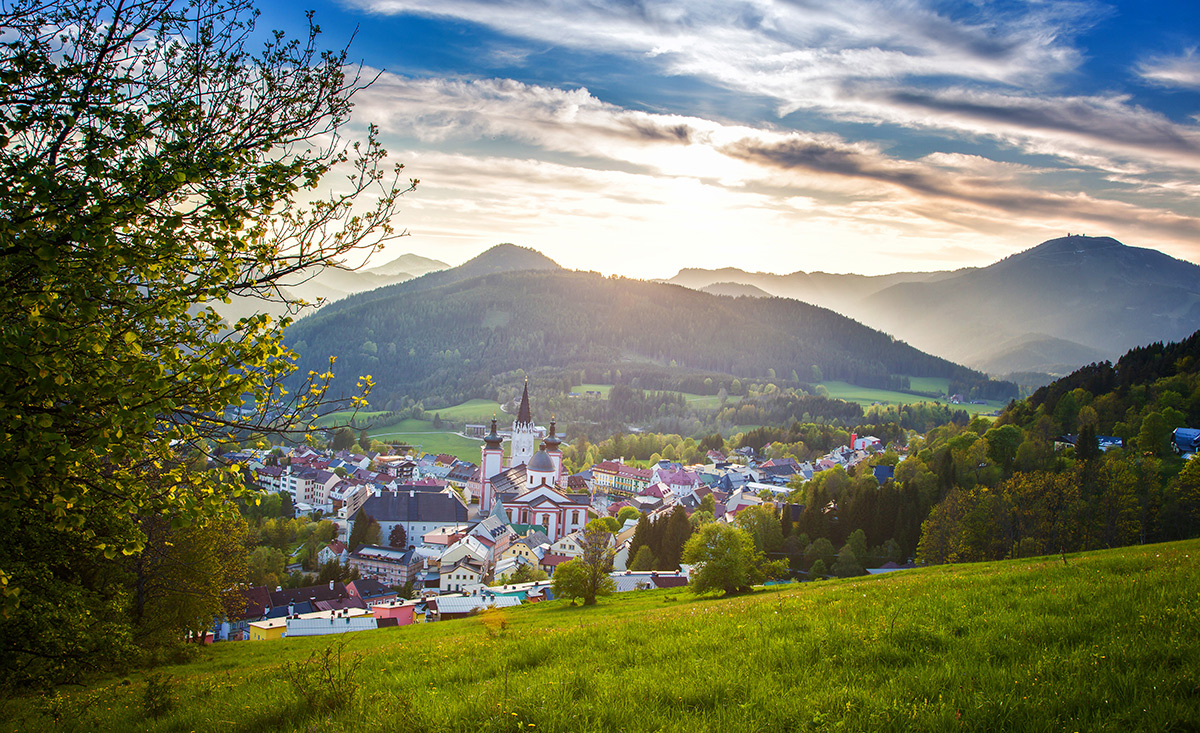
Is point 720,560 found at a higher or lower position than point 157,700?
lower

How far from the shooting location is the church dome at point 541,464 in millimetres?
82188

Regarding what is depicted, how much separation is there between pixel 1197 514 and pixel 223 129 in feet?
161

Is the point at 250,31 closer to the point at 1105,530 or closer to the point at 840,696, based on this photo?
the point at 840,696

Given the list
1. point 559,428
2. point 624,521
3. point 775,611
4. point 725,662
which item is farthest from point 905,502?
point 559,428

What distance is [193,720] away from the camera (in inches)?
264

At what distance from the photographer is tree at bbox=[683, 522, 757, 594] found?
32375mm

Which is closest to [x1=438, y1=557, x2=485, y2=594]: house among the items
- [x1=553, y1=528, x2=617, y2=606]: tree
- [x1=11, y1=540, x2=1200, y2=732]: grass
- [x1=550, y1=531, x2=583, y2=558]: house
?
[x1=550, y1=531, x2=583, y2=558]: house

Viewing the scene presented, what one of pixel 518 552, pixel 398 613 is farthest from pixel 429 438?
pixel 398 613

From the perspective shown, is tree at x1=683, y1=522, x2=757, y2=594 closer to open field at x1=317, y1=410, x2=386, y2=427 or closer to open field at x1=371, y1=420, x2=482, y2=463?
open field at x1=317, y1=410, x2=386, y2=427

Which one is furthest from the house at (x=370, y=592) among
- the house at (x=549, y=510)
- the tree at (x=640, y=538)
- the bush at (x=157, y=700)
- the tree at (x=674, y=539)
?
the bush at (x=157, y=700)

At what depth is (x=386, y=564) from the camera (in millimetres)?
64188

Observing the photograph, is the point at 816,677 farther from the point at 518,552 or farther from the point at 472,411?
the point at 472,411

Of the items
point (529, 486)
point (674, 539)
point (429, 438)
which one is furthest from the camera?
point (429, 438)

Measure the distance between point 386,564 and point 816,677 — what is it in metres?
65.4
